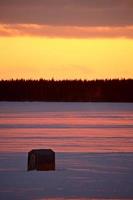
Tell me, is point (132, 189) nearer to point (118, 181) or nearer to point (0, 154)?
point (118, 181)

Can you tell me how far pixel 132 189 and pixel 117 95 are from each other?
121 m

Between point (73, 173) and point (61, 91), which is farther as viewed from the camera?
point (61, 91)

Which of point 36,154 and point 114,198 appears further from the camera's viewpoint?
point 36,154

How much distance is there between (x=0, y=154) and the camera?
646 inches

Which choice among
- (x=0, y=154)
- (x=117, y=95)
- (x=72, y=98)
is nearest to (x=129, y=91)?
(x=117, y=95)

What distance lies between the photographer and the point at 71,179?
12.3 meters

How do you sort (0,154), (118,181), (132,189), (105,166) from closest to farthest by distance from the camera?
(132,189) → (118,181) → (105,166) → (0,154)

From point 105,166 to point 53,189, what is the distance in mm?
3142

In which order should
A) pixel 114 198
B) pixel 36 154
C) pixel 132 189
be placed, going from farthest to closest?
pixel 36 154, pixel 132 189, pixel 114 198

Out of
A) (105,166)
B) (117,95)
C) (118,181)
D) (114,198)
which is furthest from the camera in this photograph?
(117,95)

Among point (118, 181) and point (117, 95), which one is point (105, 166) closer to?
point (118, 181)

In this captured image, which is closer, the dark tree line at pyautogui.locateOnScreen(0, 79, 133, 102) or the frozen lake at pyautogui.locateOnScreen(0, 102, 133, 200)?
the frozen lake at pyautogui.locateOnScreen(0, 102, 133, 200)

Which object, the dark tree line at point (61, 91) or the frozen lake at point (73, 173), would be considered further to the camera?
the dark tree line at point (61, 91)

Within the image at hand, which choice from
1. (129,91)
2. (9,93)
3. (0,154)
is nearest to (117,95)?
(129,91)
